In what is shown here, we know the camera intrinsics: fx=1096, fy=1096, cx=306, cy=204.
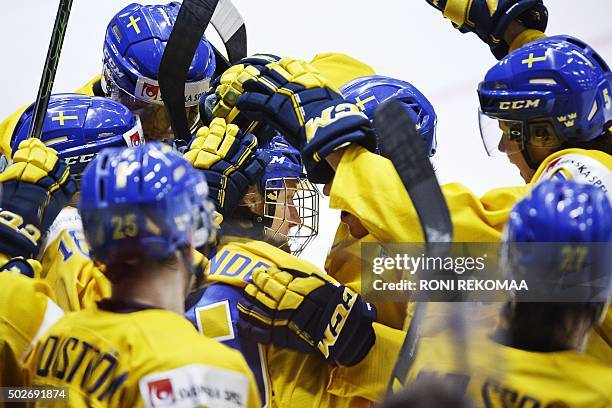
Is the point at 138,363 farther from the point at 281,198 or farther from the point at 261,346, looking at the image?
the point at 281,198

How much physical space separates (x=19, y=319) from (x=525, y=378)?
786 mm

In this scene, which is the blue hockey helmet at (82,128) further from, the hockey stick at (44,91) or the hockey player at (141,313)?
the hockey player at (141,313)

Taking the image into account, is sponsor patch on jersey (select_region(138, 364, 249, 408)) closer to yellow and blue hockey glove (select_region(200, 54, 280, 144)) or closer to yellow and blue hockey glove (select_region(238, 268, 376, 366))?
yellow and blue hockey glove (select_region(238, 268, 376, 366))

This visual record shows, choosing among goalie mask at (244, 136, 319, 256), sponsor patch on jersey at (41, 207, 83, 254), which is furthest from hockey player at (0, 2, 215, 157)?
sponsor patch on jersey at (41, 207, 83, 254)

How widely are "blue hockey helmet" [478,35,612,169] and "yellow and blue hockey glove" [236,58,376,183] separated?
1.73 ft

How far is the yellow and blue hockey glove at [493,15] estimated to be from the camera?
299cm

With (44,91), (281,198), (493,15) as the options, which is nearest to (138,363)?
(44,91)

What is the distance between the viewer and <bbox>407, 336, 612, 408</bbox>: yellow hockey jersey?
158 cm

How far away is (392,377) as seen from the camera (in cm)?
186

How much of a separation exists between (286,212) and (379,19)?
6.02 ft

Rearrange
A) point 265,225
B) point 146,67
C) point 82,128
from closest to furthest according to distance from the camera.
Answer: point 82,128, point 265,225, point 146,67

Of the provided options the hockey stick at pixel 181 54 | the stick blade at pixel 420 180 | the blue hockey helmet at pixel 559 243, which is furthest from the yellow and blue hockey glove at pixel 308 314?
the hockey stick at pixel 181 54

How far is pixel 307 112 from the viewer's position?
2.05 m

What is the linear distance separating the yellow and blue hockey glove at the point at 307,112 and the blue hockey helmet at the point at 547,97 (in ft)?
1.73
